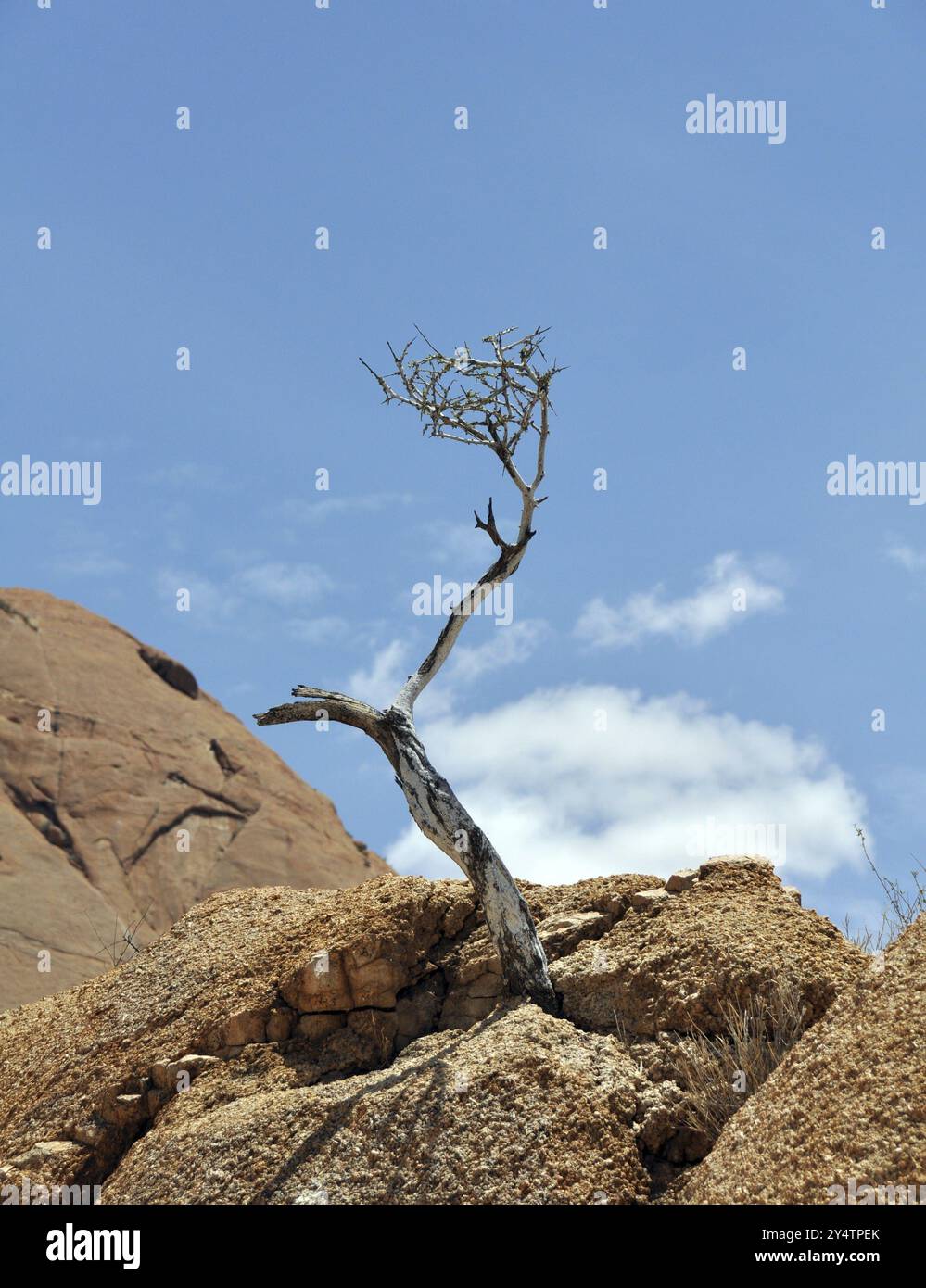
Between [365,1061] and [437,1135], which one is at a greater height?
[365,1061]

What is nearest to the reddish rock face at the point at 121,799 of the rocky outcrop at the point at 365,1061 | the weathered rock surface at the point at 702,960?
the rocky outcrop at the point at 365,1061

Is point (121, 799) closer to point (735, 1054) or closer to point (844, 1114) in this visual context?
point (735, 1054)

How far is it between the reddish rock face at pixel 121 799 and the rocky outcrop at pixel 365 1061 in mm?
14845

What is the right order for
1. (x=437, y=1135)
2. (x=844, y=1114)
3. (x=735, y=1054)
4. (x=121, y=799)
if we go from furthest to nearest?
1. (x=121, y=799)
2. (x=735, y=1054)
3. (x=437, y=1135)
4. (x=844, y=1114)

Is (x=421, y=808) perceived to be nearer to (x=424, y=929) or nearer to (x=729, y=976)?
(x=424, y=929)

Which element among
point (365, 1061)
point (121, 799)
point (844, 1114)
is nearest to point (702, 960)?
point (844, 1114)

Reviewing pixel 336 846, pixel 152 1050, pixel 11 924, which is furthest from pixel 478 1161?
pixel 336 846

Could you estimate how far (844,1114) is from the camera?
6309 millimetres

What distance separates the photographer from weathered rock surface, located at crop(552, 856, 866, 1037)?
781 cm

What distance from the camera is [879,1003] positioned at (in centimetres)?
714

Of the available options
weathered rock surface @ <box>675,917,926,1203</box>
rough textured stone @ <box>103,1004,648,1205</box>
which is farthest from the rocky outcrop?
weathered rock surface @ <box>675,917,926,1203</box>

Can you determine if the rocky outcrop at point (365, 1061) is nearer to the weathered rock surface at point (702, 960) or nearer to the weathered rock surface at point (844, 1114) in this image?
the weathered rock surface at point (702, 960)

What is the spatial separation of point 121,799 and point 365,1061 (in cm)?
2123
